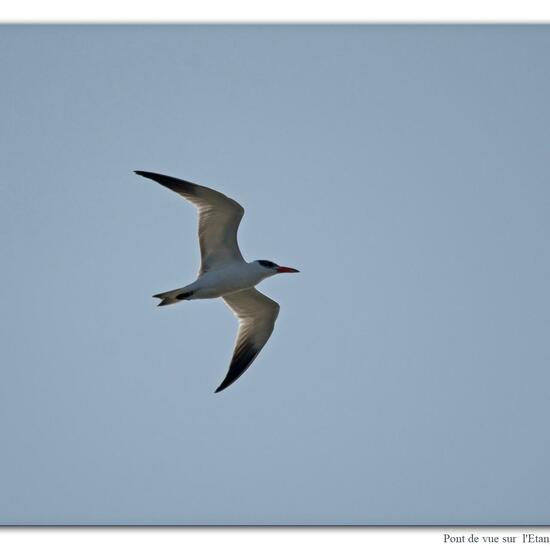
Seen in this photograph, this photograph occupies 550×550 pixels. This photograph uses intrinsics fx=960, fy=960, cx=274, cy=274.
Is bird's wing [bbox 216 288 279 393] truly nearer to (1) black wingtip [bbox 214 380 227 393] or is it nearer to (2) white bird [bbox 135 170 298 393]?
(2) white bird [bbox 135 170 298 393]

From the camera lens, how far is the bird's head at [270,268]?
12359 mm

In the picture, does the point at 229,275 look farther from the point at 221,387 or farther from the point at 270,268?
the point at 221,387

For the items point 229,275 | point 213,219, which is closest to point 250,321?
point 229,275

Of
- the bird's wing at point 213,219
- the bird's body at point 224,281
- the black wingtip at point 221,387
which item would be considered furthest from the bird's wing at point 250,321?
the bird's wing at point 213,219

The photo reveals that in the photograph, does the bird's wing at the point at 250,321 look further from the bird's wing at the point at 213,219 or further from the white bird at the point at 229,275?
the bird's wing at the point at 213,219

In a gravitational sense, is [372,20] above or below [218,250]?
above

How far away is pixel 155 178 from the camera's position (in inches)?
467

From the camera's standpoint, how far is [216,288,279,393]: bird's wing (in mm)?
13000

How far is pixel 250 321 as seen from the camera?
13180 mm

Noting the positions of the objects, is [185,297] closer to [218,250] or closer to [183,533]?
[218,250]
